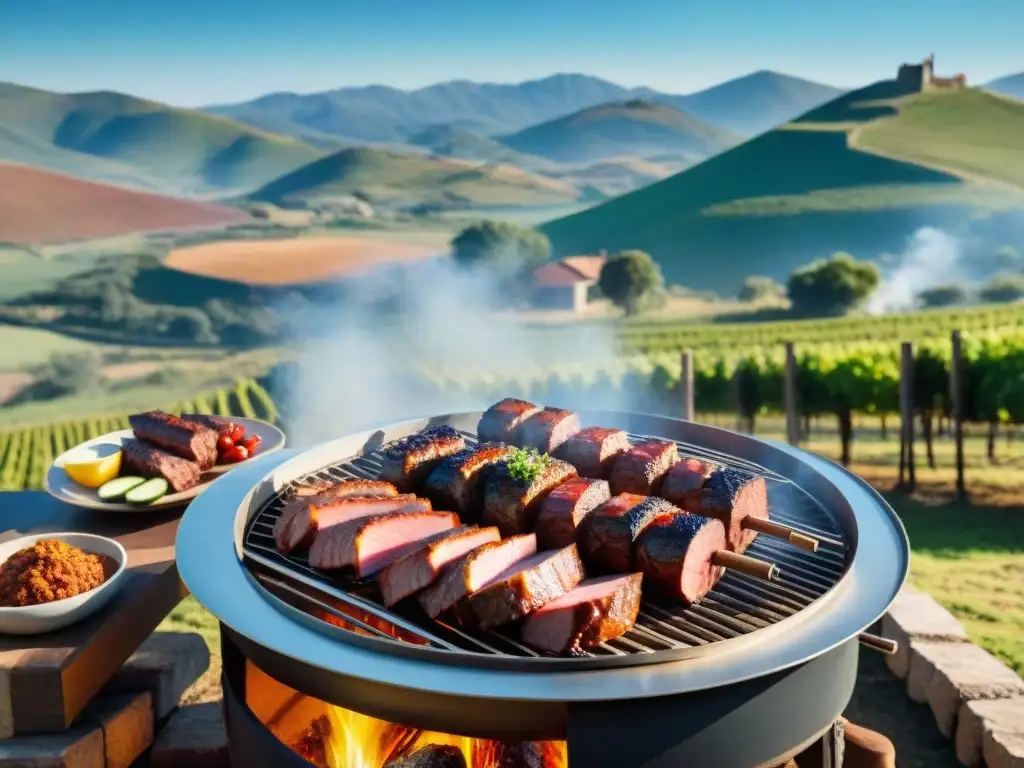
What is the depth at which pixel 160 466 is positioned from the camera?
497cm

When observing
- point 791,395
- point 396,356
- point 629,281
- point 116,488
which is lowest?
point 791,395

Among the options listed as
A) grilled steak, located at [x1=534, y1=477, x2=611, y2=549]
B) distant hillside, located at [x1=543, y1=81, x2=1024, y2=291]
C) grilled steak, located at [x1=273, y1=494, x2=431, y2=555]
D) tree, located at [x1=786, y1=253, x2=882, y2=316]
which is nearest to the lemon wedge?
grilled steak, located at [x1=273, y1=494, x2=431, y2=555]

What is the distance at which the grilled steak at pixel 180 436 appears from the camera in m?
5.18

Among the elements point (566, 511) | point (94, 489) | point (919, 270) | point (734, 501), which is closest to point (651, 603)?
point (566, 511)

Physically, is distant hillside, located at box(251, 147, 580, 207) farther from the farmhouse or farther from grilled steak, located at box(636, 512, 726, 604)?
grilled steak, located at box(636, 512, 726, 604)

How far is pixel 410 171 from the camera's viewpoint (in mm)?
30312

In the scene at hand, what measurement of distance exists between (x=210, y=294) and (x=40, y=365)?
15.6 feet

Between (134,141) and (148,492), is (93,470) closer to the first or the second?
(148,492)

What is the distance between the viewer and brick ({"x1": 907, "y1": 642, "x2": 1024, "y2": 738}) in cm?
537

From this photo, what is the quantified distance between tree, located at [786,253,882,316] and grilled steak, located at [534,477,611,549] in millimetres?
33488

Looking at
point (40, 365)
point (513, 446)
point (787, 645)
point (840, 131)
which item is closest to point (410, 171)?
point (40, 365)

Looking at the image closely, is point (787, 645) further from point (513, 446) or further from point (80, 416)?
point (80, 416)

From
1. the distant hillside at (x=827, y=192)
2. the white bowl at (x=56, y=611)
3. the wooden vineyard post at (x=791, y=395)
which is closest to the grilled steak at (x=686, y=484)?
the white bowl at (x=56, y=611)

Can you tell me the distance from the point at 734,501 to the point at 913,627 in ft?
11.6
